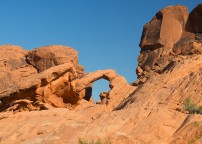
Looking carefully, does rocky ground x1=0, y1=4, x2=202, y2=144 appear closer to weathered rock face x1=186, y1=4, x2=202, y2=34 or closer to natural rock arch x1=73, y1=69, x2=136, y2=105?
natural rock arch x1=73, y1=69, x2=136, y2=105

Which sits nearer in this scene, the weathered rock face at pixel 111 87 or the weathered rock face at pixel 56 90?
the weathered rock face at pixel 56 90

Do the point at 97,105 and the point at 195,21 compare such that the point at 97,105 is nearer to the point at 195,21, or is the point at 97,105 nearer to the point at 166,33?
the point at 166,33

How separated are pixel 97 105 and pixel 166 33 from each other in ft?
67.3

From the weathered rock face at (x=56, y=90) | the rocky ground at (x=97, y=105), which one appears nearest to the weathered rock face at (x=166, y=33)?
the rocky ground at (x=97, y=105)

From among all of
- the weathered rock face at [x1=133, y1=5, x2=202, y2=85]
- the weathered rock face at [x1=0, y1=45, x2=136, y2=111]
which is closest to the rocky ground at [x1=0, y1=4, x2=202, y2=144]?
the weathered rock face at [x1=0, y1=45, x2=136, y2=111]

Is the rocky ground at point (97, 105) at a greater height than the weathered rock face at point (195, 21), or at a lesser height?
lesser

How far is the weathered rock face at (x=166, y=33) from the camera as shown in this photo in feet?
122

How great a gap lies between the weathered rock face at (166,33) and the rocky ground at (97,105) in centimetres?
327

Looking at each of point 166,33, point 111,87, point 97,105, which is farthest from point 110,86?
point 166,33

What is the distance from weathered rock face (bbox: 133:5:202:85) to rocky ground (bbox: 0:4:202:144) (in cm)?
327

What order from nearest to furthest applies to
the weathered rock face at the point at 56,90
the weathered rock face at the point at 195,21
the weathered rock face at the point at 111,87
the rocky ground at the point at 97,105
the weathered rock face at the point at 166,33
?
1. the rocky ground at the point at 97,105
2. the weathered rock face at the point at 56,90
3. the weathered rock face at the point at 111,87
4. the weathered rock face at the point at 166,33
5. the weathered rock face at the point at 195,21

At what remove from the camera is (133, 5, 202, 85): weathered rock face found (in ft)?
122

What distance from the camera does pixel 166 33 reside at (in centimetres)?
3884

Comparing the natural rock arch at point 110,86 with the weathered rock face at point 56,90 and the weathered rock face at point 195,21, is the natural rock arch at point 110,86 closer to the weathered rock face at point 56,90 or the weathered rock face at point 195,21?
the weathered rock face at point 56,90
